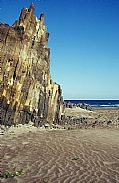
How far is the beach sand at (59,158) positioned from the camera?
10406mm

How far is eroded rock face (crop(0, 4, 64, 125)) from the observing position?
20.2 metres

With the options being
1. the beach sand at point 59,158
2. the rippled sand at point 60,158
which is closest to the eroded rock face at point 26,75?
the beach sand at point 59,158

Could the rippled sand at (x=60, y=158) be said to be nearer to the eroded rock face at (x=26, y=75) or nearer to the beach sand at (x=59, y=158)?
the beach sand at (x=59, y=158)

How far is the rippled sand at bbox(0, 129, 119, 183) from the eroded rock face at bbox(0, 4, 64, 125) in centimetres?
303

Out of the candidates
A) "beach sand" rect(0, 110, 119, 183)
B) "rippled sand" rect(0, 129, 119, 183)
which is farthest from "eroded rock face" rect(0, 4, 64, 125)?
"rippled sand" rect(0, 129, 119, 183)

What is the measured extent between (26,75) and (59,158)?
10.0 m

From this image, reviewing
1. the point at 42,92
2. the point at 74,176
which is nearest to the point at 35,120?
the point at 42,92

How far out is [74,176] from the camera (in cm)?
1053

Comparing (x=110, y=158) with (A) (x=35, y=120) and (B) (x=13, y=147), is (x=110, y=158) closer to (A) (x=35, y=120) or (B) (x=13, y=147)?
(B) (x=13, y=147)

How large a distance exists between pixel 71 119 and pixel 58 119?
323 cm

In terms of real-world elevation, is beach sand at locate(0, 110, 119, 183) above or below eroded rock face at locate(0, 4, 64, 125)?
below

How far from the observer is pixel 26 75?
21.7 meters

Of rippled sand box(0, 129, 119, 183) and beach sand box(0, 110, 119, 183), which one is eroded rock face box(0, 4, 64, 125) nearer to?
beach sand box(0, 110, 119, 183)

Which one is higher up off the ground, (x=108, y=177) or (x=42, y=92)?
(x=42, y=92)
